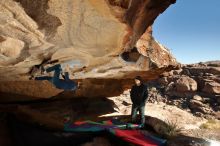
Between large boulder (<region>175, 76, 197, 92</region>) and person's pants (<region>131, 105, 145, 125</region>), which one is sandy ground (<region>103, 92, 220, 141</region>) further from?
large boulder (<region>175, 76, 197, 92</region>)

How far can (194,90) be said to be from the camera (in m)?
19.1

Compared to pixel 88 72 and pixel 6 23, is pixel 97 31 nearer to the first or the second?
pixel 6 23

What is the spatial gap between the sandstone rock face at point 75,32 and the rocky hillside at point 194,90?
41.1 feet

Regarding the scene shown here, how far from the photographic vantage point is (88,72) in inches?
262

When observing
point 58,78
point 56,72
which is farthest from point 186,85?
point 56,72

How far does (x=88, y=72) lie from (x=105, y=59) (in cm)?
143

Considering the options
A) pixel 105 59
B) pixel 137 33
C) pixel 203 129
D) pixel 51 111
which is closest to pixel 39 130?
pixel 51 111

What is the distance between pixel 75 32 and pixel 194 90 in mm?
16818

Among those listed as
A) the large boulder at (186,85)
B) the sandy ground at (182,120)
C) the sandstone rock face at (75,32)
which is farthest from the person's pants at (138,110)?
the large boulder at (186,85)

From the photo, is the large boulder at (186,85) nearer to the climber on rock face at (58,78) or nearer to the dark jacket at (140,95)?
the dark jacket at (140,95)

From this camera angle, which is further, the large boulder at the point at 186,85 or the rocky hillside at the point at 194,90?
the large boulder at the point at 186,85

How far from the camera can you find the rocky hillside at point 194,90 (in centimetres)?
1725

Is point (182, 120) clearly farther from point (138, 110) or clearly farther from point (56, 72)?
point (56, 72)

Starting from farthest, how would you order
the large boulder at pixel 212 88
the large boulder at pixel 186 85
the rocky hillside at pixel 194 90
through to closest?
the large boulder at pixel 186 85, the large boulder at pixel 212 88, the rocky hillside at pixel 194 90
